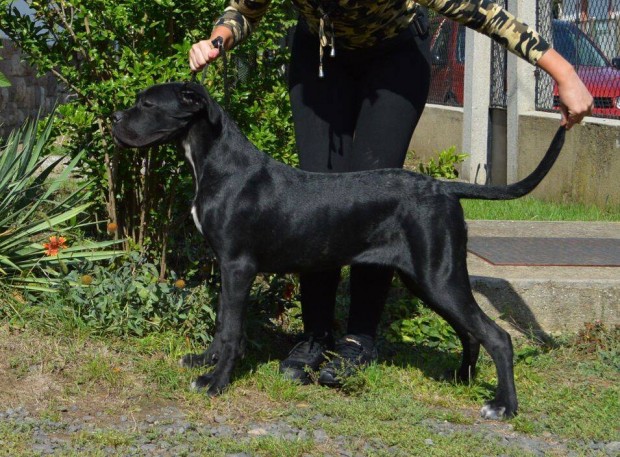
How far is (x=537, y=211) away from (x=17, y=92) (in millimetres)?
8068

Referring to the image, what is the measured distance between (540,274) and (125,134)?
2.59m

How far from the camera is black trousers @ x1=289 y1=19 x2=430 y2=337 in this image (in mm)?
4406

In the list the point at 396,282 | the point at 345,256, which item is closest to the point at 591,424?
the point at 345,256

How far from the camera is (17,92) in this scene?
44.6 feet

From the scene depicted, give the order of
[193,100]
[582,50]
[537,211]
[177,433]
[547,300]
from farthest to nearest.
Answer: [582,50] → [537,211] → [547,300] → [193,100] → [177,433]

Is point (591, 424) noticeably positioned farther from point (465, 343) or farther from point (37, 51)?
point (37, 51)

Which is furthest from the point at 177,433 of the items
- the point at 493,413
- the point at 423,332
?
the point at 423,332

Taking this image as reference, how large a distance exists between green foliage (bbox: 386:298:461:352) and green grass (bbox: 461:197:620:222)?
2746 millimetres

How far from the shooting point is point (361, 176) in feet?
13.9

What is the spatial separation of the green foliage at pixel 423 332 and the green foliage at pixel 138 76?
3.54 feet

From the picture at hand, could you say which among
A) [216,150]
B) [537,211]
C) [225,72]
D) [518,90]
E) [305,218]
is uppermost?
[518,90]

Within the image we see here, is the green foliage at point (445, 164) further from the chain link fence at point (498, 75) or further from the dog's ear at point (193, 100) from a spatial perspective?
the chain link fence at point (498, 75)

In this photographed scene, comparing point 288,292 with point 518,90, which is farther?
point 518,90

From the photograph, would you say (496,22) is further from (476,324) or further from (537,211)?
(537,211)
